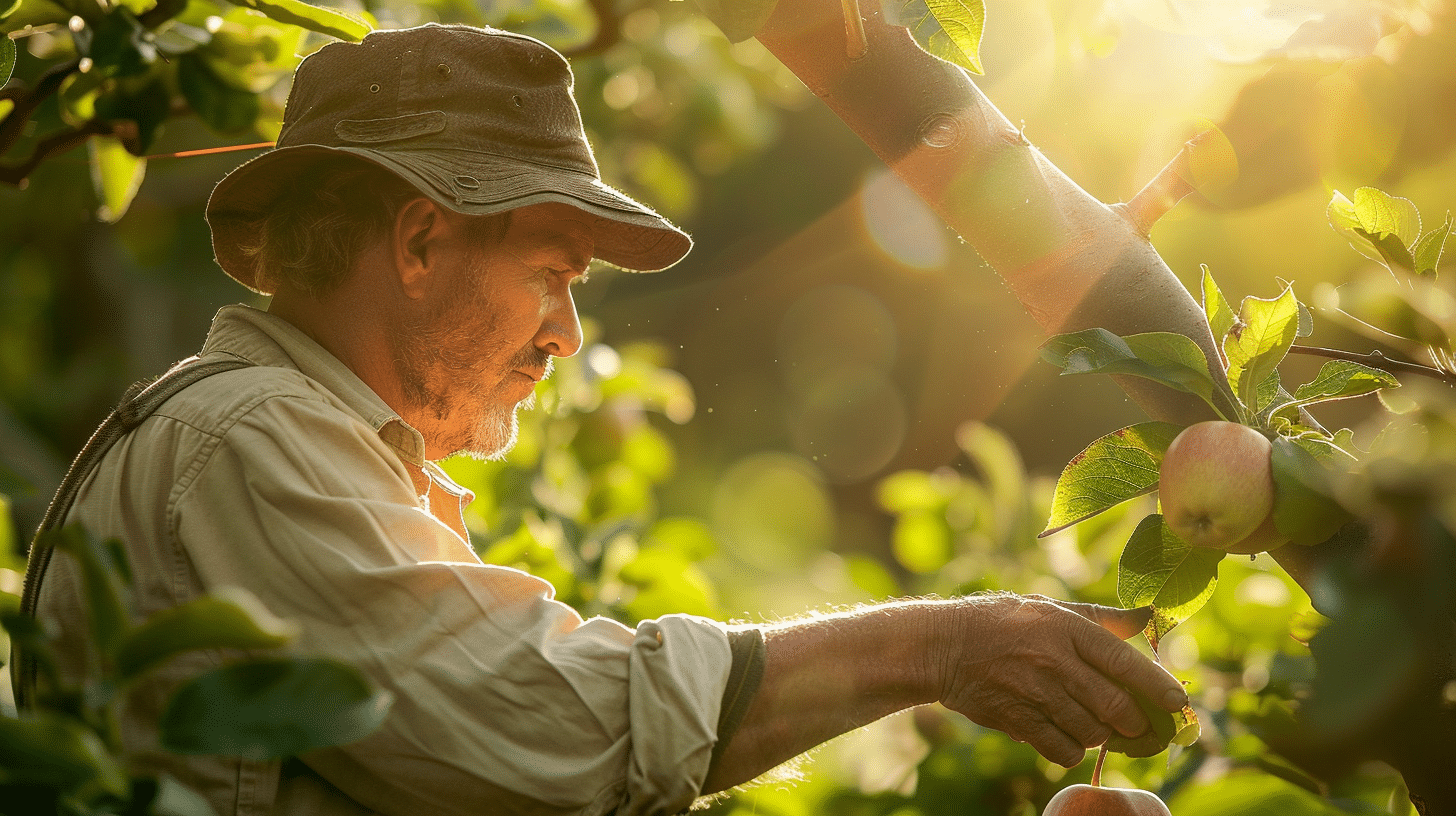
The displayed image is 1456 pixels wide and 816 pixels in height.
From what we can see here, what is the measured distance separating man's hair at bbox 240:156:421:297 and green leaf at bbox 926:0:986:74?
94 cm

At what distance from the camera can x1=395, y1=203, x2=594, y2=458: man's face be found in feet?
6.08

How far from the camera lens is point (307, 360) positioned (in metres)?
1.68

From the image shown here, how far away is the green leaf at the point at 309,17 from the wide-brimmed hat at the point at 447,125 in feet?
0.58

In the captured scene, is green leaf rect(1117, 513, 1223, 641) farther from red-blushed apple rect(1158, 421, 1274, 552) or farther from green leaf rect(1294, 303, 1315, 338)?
green leaf rect(1294, 303, 1315, 338)

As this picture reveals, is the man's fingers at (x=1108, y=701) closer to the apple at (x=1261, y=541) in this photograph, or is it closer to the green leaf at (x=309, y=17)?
the apple at (x=1261, y=541)

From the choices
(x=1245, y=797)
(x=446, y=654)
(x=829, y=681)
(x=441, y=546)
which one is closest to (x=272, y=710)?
(x=446, y=654)

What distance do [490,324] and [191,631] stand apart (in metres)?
1.21

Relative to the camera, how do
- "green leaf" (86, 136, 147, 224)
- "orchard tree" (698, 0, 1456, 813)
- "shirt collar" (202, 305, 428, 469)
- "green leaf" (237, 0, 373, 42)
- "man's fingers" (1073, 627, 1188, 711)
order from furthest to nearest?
1. "green leaf" (86, 136, 147, 224)
2. "shirt collar" (202, 305, 428, 469)
3. "green leaf" (237, 0, 373, 42)
4. "man's fingers" (1073, 627, 1188, 711)
5. "orchard tree" (698, 0, 1456, 813)

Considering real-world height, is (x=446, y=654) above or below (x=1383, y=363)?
below

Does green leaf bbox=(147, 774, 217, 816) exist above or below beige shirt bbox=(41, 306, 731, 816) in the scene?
above

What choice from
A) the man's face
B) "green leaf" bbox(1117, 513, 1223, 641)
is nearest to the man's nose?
the man's face

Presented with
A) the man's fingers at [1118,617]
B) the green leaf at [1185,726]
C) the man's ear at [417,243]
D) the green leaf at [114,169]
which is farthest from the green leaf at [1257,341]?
the green leaf at [114,169]

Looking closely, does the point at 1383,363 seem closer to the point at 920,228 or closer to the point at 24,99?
the point at 24,99

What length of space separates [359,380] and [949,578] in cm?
158
